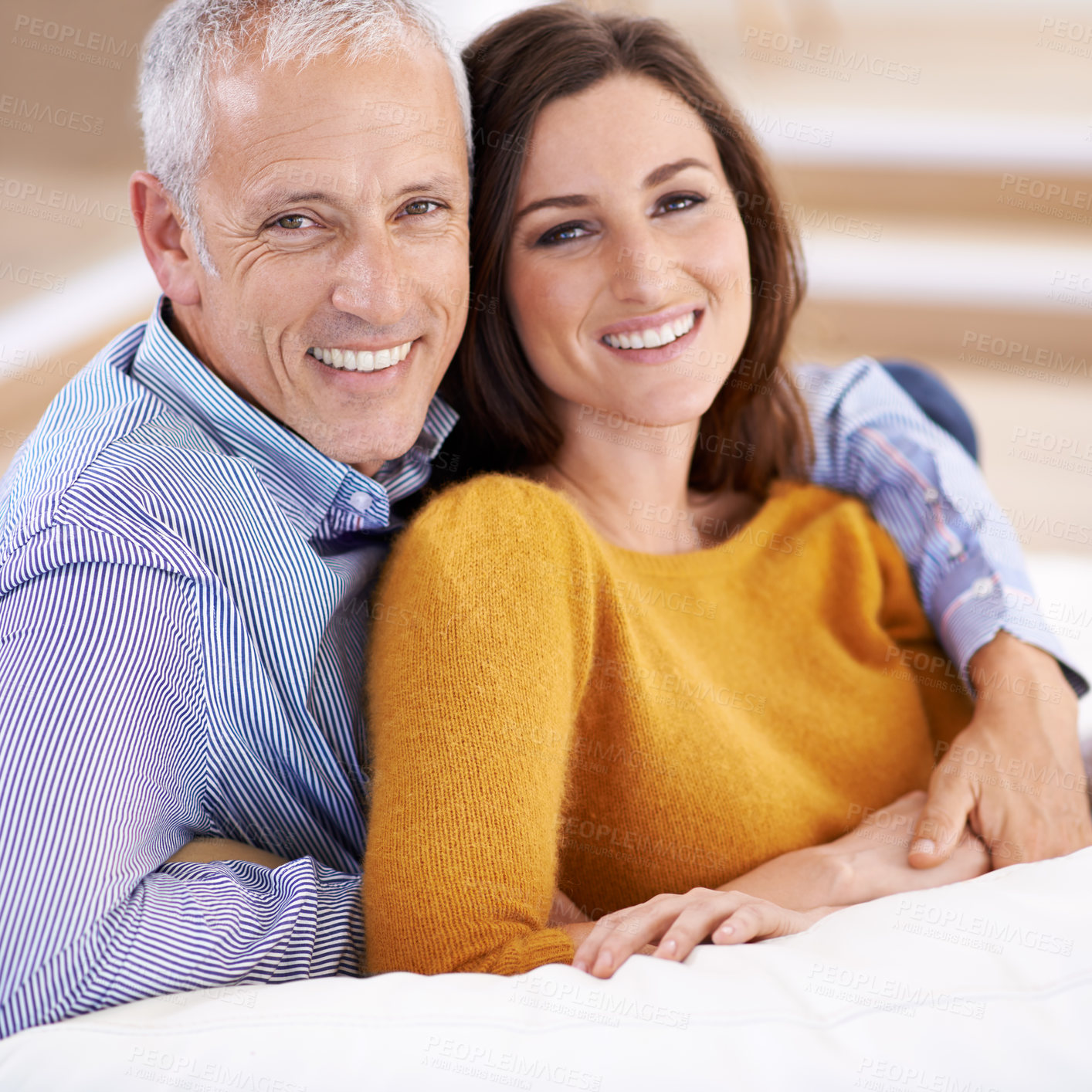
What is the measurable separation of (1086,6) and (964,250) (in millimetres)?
863

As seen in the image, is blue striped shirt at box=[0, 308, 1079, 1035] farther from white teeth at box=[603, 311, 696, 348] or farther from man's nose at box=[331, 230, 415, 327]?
white teeth at box=[603, 311, 696, 348]

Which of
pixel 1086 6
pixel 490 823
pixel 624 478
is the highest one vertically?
pixel 1086 6

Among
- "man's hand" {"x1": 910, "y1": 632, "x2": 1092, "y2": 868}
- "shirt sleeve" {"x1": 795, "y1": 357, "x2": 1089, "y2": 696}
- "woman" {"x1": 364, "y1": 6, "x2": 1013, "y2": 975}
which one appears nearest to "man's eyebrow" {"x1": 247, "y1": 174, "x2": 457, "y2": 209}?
"woman" {"x1": 364, "y1": 6, "x2": 1013, "y2": 975}

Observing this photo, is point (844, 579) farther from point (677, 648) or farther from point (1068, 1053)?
point (1068, 1053)

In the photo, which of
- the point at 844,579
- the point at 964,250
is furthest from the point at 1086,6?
the point at 844,579

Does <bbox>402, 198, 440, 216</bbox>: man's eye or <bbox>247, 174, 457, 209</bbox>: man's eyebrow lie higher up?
<bbox>247, 174, 457, 209</bbox>: man's eyebrow

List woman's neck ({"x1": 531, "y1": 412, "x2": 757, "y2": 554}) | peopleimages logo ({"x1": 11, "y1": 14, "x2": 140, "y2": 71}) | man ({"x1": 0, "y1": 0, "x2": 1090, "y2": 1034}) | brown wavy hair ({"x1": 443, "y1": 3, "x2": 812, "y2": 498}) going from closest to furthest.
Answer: man ({"x1": 0, "y1": 0, "x2": 1090, "y2": 1034}) → brown wavy hair ({"x1": 443, "y1": 3, "x2": 812, "y2": 498}) → woman's neck ({"x1": 531, "y1": 412, "x2": 757, "y2": 554}) → peopleimages logo ({"x1": 11, "y1": 14, "x2": 140, "y2": 71})

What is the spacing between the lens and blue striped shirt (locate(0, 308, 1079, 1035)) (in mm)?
867

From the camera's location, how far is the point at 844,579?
58.8 inches

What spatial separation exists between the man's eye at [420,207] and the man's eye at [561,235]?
0.53 feet

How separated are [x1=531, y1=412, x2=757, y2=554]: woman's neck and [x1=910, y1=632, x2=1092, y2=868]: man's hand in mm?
425

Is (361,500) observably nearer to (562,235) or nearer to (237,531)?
(237,531)

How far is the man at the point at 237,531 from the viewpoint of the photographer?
2.91 ft

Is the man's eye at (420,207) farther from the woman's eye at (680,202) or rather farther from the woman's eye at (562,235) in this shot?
the woman's eye at (680,202)
